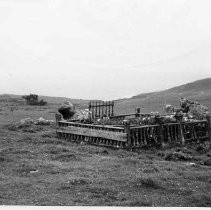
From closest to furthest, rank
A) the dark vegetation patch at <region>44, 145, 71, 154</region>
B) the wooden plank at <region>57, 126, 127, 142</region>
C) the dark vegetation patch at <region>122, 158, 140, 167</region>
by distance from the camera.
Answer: the dark vegetation patch at <region>122, 158, 140, 167</region>
the dark vegetation patch at <region>44, 145, 71, 154</region>
the wooden plank at <region>57, 126, 127, 142</region>

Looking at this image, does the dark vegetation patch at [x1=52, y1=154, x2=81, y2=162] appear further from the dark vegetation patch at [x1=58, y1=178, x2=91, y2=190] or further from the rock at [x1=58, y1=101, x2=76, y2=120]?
the rock at [x1=58, y1=101, x2=76, y2=120]

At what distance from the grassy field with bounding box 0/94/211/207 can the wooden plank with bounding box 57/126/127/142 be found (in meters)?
0.81

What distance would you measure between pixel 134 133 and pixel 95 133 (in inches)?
112

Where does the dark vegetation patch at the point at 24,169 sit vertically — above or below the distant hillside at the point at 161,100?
below

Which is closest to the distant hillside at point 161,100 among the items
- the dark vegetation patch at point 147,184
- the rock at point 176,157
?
the rock at point 176,157

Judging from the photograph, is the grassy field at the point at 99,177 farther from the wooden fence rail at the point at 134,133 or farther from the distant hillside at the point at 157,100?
the distant hillside at the point at 157,100

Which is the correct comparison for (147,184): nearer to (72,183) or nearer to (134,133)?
(72,183)

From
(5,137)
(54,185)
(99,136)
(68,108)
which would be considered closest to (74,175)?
(54,185)

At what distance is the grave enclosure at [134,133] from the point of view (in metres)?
22.5

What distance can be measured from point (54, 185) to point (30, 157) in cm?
607

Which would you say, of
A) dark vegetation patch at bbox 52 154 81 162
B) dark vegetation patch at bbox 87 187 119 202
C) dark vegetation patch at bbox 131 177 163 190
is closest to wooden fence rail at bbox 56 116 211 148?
dark vegetation patch at bbox 52 154 81 162

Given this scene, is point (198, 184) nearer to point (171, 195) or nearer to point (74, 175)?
point (171, 195)

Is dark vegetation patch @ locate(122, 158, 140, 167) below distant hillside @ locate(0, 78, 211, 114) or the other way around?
below

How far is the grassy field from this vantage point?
1200 cm
